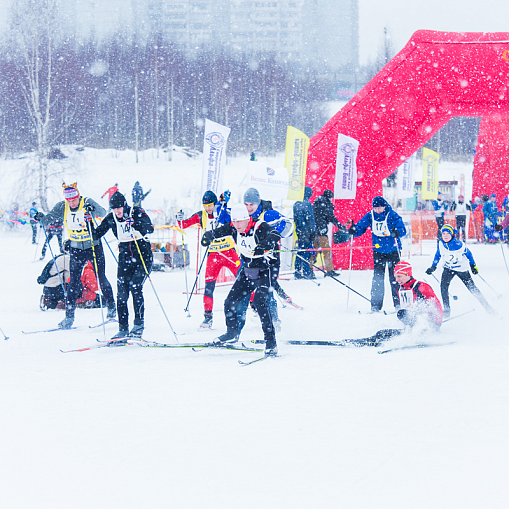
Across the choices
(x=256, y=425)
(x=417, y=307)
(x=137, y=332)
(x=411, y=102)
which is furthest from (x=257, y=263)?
(x=411, y=102)

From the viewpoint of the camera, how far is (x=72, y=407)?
10.0 ft

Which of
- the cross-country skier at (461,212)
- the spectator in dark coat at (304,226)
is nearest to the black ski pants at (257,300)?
the spectator in dark coat at (304,226)

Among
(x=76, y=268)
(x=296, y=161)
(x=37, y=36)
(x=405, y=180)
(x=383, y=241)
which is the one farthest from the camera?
(x=37, y=36)

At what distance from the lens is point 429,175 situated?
16328 mm

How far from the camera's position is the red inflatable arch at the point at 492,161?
16.2 metres

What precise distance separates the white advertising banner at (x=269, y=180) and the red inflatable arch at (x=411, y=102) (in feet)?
3.49

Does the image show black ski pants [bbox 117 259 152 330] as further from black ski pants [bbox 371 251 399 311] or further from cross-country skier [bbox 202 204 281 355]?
black ski pants [bbox 371 251 399 311]

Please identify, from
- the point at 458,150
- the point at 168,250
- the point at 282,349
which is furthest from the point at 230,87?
the point at 282,349

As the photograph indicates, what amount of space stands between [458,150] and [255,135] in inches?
741

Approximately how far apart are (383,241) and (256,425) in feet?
12.5

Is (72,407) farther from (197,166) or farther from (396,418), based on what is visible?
(197,166)

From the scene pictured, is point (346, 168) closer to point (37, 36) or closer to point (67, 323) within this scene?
point (67, 323)

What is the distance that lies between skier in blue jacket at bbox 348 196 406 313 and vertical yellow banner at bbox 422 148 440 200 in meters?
10.7

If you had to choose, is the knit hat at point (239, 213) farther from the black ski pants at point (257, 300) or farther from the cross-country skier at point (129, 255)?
the cross-country skier at point (129, 255)
